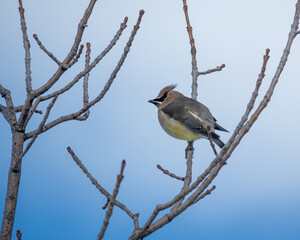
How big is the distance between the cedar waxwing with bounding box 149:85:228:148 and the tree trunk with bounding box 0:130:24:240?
225 cm

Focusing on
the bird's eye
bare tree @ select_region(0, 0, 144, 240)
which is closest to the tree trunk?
bare tree @ select_region(0, 0, 144, 240)

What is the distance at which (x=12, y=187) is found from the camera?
2805 mm

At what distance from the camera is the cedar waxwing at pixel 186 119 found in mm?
4891

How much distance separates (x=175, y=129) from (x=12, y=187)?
2513 millimetres

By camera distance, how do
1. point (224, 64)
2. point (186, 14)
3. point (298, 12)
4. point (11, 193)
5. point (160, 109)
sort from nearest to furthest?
1. point (298, 12)
2. point (11, 193)
3. point (186, 14)
4. point (224, 64)
5. point (160, 109)

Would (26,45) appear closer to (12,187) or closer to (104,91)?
(104,91)

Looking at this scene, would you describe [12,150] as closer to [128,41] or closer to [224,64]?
[128,41]

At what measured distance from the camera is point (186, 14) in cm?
346

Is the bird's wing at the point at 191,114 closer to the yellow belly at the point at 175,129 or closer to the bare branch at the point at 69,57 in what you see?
the yellow belly at the point at 175,129

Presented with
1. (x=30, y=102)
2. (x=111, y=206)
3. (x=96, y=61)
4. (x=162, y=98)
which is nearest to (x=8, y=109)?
(x=30, y=102)

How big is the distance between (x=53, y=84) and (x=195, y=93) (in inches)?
72.3

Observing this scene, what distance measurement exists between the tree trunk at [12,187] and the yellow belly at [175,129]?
235 centimetres

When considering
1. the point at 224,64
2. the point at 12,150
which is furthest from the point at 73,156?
the point at 224,64

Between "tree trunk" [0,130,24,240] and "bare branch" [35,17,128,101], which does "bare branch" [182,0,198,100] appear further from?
"tree trunk" [0,130,24,240]
